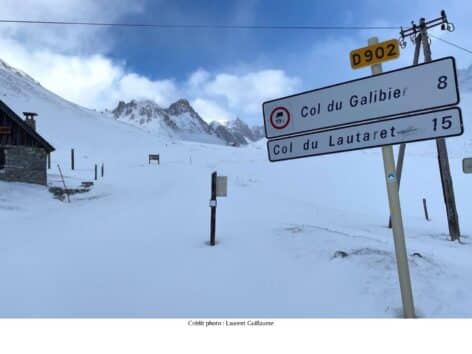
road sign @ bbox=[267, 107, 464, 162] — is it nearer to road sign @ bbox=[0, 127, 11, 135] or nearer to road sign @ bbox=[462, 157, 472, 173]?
road sign @ bbox=[462, 157, 472, 173]

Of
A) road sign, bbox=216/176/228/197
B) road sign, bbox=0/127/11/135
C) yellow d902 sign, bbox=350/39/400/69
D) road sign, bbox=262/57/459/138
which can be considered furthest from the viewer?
road sign, bbox=0/127/11/135

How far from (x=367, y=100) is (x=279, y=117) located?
871mm

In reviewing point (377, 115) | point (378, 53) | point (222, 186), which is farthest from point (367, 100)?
point (222, 186)

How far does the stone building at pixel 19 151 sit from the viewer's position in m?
12.7

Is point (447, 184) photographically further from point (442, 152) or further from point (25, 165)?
point (25, 165)

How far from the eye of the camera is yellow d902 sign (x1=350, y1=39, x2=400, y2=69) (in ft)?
8.89

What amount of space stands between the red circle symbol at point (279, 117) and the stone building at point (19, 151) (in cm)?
1433

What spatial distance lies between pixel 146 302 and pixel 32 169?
13.2 m

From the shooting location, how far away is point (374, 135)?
2658 mm

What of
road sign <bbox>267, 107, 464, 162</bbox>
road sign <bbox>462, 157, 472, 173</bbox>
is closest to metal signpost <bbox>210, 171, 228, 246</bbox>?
road sign <bbox>267, 107, 464, 162</bbox>

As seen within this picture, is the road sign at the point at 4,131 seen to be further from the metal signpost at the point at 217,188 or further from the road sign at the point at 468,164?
the road sign at the point at 468,164

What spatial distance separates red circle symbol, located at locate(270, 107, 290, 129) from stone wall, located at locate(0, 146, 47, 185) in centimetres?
1442

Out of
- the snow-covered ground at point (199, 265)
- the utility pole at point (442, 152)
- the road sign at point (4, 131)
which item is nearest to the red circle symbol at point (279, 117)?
the snow-covered ground at point (199, 265)
